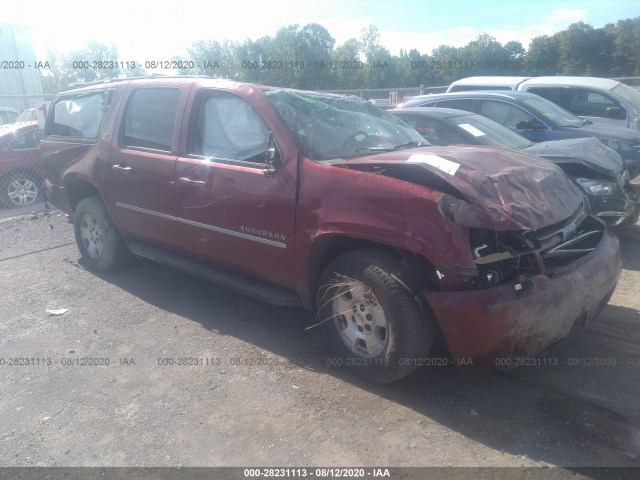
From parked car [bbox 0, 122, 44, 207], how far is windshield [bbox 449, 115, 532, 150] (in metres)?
7.52

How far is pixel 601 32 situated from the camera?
44.3m

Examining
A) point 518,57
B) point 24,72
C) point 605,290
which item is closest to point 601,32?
point 518,57

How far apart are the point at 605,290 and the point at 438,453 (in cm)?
161

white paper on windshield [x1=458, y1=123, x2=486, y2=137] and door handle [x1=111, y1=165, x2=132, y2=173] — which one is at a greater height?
white paper on windshield [x1=458, y1=123, x2=486, y2=137]

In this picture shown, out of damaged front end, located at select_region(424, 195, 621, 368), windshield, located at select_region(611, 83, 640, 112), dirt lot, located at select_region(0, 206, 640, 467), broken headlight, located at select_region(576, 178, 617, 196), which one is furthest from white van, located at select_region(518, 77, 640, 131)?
damaged front end, located at select_region(424, 195, 621, 368)

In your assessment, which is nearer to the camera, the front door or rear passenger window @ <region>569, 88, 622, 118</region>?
the front door

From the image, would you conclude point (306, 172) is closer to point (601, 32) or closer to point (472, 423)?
point (472, 423)

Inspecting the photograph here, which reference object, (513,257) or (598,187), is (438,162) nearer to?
(513,257)

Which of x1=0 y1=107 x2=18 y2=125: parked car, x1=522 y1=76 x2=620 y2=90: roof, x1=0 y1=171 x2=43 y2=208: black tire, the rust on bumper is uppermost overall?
x1=522 y1=76 x2=620 y2=90: roof

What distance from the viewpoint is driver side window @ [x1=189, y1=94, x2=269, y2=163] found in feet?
13.1

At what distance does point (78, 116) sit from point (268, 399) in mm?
4051

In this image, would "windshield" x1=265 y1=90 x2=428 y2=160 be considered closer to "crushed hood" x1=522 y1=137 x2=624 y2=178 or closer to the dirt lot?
the dirt lot

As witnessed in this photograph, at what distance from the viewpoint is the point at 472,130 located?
6062mm

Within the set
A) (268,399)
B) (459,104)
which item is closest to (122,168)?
(268,399)
